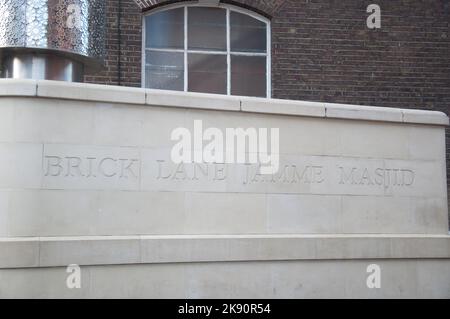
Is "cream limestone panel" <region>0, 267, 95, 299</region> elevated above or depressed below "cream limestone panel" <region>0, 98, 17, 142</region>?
below

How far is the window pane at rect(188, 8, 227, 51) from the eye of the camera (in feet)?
36.3

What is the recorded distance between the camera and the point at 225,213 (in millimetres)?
6781

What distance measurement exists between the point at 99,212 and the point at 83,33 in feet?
6.93

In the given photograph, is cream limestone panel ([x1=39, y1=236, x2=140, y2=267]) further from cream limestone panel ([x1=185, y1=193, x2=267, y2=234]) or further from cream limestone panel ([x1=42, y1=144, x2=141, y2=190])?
cream limestone panel ([x1=185, y1=193, x2=267, y2=234])

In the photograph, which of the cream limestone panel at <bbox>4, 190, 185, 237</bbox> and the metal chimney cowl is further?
the metal chimney cowl

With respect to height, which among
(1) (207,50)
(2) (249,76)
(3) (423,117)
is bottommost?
(3) (423,117)

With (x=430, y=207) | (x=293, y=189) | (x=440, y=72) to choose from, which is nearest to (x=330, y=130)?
(x=293, y=189)

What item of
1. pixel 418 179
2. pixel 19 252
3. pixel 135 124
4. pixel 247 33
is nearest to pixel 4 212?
pixel 19 252

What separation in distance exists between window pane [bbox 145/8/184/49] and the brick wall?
244 millimetres

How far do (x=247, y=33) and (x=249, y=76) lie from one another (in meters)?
0.73

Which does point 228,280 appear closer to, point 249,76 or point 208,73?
point 208,73

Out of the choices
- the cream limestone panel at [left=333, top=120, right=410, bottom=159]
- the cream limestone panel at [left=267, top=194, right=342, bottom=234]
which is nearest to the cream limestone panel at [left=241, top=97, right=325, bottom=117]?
the cream limestone panel at [left=333, top=120, right=410, bottom=159]

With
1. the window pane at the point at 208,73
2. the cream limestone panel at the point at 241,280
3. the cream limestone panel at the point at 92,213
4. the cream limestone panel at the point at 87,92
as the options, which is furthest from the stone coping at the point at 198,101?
the window pane at the point at 208,73

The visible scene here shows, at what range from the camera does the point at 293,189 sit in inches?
278
